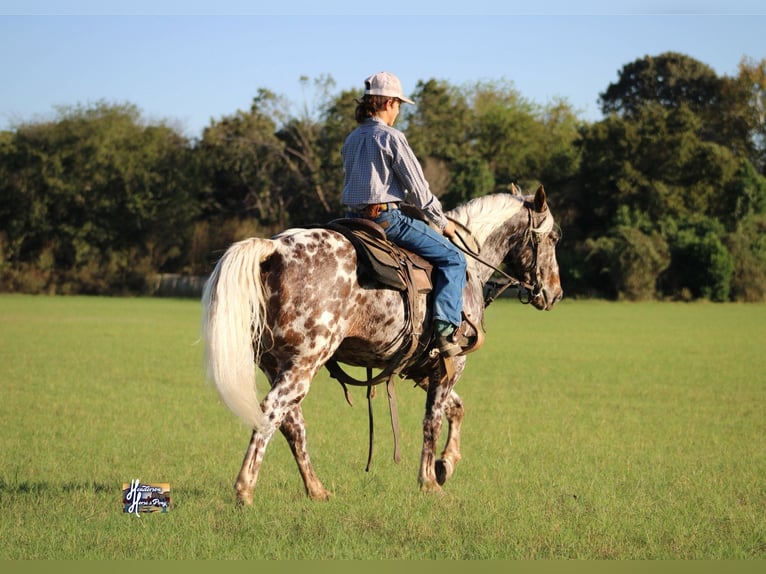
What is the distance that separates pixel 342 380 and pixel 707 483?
3.19 m

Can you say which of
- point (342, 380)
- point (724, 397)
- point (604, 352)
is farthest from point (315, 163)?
point (342, 380)

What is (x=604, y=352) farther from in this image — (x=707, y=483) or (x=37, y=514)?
(x=37, y=514)

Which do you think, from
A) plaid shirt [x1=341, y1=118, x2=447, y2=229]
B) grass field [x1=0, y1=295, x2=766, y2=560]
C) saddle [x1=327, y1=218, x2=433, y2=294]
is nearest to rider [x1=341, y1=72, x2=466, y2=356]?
plaid shirt [x1=341, y1=118, x2=447, y2=229]

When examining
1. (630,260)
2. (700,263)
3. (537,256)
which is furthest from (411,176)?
(700,263)

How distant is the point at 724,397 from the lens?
15.7m

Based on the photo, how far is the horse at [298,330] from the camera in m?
6.50

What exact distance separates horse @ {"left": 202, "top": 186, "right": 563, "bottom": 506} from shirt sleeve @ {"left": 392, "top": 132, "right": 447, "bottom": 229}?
60 cm

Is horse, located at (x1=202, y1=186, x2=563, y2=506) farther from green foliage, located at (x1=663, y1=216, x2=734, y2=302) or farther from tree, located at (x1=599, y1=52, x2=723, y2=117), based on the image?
tree, located at (x1=599, y1=52, x2=723, y2=117)

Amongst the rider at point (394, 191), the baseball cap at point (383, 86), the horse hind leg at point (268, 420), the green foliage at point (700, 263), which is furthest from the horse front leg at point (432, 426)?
the green foliage at point (700, 263)

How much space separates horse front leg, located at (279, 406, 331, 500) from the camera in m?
7.15

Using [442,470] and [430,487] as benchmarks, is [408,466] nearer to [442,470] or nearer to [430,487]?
[430,487]

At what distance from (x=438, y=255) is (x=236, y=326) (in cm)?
173

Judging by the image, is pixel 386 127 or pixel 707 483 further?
pixel 707 483

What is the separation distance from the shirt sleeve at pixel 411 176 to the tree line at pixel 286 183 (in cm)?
4102
